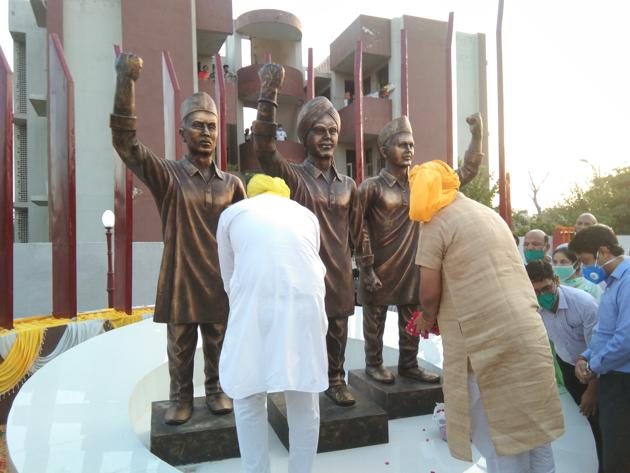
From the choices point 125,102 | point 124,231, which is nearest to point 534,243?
point 125,102

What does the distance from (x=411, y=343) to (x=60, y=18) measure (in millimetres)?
11072

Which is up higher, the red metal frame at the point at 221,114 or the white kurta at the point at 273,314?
the red metal frame at the point at 221,114

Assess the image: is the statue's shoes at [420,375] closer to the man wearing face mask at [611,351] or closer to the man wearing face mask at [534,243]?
the man wearing face mask at [611,351]

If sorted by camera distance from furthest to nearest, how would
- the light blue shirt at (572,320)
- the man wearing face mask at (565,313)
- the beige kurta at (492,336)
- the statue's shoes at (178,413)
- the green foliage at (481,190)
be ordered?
the green foliage at (481,190), the light blue shirt at (572,320), the man wearing face mask at (565,313), the statue's shoes at (178,413), the beige kurta at (492,336)

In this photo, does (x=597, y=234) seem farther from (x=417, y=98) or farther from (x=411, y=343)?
(x=417, y=98)

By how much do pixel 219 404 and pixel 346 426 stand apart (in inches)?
29.9

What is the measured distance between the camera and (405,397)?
10.7ft

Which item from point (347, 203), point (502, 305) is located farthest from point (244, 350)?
point (347, 203)

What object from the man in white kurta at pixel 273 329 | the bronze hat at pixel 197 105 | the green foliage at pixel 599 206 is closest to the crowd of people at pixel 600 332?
the man in white kurta at pixel 273 329

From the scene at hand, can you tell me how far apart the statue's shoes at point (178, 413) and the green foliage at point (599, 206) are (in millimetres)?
18243

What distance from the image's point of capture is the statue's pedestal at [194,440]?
2.52 metres

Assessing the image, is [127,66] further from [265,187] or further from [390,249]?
[390,249]

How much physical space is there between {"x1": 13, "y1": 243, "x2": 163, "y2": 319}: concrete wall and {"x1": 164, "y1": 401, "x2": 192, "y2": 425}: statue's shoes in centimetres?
558

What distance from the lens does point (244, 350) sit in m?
1.92
